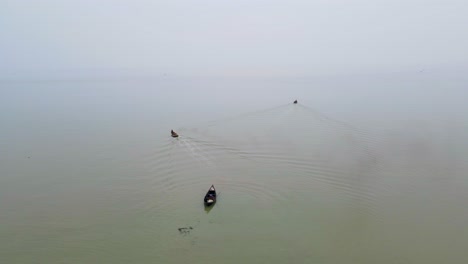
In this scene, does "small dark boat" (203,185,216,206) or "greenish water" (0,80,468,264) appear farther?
"small dark boat" (203,185,216,206)

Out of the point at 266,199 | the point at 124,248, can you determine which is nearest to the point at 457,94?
the point at 266,199

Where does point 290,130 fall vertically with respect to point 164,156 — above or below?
above

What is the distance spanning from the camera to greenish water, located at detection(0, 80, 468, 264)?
7.47m

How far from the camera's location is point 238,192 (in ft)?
32.5

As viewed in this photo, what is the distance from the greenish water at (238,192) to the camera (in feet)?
24.5

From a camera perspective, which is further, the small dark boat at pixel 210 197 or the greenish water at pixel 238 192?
the small dark boat at pixel 210 197

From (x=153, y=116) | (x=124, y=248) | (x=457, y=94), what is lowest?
(x=124, y=248)

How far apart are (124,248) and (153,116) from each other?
1197 cm

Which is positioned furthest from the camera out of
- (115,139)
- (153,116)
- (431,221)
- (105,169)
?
(153,116)

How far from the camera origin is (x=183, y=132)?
1533 cm

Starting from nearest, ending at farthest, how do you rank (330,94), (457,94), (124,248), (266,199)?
1. (124,248)
2. (266,199)
3. (457,94)
4. (330,94)

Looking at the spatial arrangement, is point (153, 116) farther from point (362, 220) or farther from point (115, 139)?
point (362, 220)

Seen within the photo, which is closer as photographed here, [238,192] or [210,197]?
[210,197]

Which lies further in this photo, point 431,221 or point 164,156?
point 164,156
